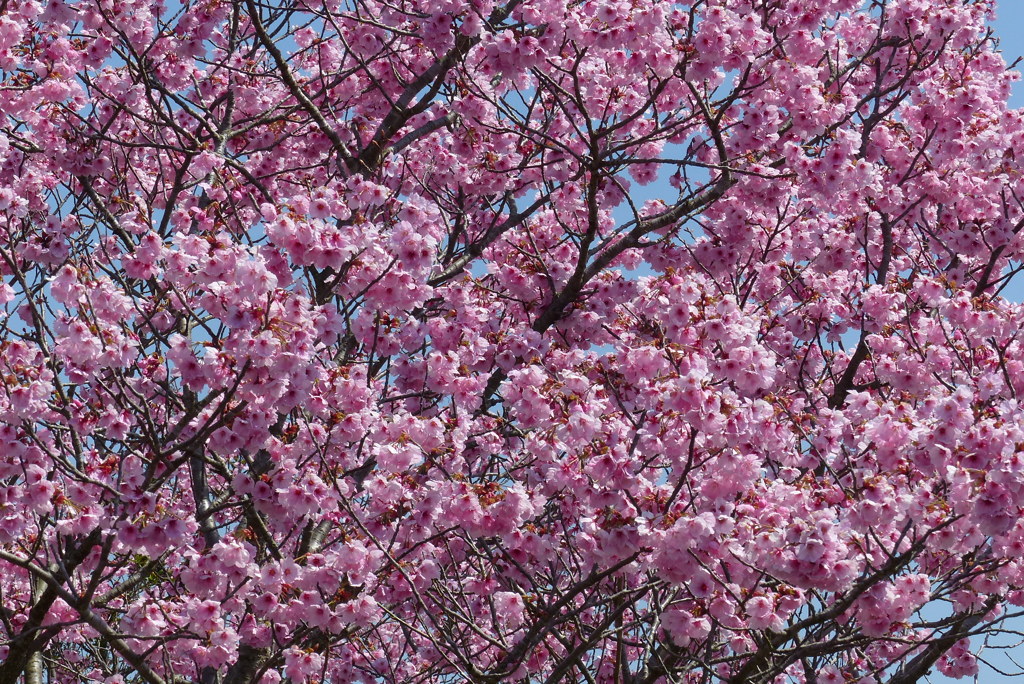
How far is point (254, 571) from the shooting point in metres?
6.53

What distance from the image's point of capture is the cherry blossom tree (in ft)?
20.7

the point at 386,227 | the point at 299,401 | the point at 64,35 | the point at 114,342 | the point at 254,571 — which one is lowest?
the point at 254,571

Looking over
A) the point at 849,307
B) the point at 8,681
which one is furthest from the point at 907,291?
the point at 8,681

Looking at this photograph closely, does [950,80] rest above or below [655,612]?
above

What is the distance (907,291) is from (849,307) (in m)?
0.77

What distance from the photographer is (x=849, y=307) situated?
10.5 m

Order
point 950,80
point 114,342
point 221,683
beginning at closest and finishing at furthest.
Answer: point 114,342 < point 221,683 < point 950,80

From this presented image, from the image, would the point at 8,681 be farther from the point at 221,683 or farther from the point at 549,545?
the point at 549,545

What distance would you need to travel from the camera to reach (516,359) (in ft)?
31.2

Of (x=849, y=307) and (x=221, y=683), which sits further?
(x=849, y=307)

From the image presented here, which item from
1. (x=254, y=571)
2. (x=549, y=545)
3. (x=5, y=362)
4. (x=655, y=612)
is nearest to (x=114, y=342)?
(x=5, y=362)

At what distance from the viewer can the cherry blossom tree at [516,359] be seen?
6297mm

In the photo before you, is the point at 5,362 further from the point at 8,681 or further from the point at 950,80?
the point at 950,80

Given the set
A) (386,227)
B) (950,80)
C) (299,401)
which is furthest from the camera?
(950,80)
